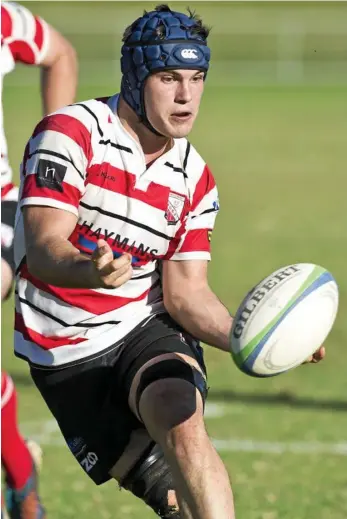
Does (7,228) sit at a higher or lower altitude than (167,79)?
lower

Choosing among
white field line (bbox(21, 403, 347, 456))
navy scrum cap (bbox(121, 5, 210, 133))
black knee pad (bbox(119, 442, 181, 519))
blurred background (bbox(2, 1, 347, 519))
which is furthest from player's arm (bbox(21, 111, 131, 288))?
white field line (bbox(21, 403, 347, 456))

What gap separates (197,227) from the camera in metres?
5.07

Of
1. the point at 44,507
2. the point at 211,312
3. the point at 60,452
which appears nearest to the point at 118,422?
the point at 211,312

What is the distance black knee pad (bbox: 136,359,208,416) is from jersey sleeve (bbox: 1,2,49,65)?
2392 millimetres

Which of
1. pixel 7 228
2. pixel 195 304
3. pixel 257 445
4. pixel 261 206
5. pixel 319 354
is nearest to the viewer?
pixel 319 354

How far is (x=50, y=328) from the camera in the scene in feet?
16.3

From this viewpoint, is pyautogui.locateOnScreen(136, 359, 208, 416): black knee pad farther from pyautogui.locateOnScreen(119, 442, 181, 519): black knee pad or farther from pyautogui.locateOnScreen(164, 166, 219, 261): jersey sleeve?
pyautogui.locateOnScreen(164, 166, 219, 261): jersey sleeve

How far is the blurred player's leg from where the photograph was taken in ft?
18.4

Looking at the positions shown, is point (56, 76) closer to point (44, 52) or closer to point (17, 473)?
point (44, 52)

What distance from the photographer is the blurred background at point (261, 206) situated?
657 cm

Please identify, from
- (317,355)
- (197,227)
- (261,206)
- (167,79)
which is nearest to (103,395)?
(197,227)

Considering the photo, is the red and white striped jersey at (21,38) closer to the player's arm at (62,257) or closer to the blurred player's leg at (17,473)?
the blurred player's leg at (17,473)

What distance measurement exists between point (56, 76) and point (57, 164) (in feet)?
6.61

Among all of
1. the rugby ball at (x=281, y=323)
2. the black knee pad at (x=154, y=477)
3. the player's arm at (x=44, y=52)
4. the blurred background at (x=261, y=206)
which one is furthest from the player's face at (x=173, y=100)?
the blurred background at (x=261, y=206)
